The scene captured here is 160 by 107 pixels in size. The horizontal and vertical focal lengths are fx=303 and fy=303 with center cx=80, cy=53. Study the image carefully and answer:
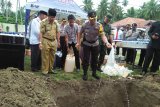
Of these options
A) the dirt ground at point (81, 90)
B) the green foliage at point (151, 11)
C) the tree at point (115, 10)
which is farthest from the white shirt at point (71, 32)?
the tree at point (115, 10)

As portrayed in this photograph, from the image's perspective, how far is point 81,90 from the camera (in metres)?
8.62

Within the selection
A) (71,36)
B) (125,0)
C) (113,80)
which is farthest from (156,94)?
(125,0)

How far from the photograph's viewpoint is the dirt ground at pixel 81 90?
6461 millimetres

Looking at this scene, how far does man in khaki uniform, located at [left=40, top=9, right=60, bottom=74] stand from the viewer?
859 centimetres

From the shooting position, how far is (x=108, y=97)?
9.11 metres

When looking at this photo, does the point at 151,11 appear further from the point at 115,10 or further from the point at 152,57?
the point at 152,57

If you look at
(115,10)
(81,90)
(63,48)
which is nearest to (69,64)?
(63,48)

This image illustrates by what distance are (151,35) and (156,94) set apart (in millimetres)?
2258

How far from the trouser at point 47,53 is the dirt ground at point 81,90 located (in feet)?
1.94

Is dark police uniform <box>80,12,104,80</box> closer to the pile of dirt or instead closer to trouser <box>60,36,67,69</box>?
trouser <box>60,36,67,69</box>

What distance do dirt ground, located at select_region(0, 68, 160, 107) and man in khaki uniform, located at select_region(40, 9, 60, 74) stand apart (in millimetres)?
672

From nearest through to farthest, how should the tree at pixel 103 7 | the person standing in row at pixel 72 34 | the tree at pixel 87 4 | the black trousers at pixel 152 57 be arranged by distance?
1. the person standing in row at pixel 72 34
2. the black trousers at pixel 152 57
3. the tree at pixel 103 7
4. the tree at pixel 87 4

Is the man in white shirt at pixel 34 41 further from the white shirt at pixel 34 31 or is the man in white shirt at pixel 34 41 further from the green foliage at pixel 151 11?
the green foliage at pixel 151 11

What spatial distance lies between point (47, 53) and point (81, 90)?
Result: 1.44 metres
